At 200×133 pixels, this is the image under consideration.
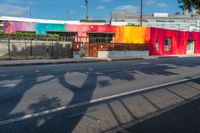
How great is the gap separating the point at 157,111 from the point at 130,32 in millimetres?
43657

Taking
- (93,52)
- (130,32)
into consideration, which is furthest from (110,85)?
(130,32)

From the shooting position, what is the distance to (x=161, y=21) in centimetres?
10438

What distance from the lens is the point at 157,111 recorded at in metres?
9.09

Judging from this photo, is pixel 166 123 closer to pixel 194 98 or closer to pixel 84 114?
pixel 84 114

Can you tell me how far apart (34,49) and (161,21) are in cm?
7517

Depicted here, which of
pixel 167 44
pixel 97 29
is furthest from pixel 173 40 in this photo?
pixel 97 29

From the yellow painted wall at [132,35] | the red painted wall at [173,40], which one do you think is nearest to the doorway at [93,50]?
the yellow painted wall at [132,35]

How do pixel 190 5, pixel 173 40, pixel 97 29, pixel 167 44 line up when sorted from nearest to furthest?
1. pixel 190 5
2. pixel 97 29
3. pixel 167 44
4. pixel 173 40

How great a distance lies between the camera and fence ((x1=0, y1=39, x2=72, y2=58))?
32.0 metres

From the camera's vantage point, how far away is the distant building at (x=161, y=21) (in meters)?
97.1

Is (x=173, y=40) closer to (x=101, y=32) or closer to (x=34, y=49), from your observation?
(x=101, y=32)

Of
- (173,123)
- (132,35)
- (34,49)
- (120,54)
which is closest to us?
(173,123)

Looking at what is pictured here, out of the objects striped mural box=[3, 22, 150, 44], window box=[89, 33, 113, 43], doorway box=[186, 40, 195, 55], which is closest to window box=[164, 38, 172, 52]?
striped mural box=[3, 22, 150, 44]

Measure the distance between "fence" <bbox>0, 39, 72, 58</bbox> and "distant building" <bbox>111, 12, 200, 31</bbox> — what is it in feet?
189
